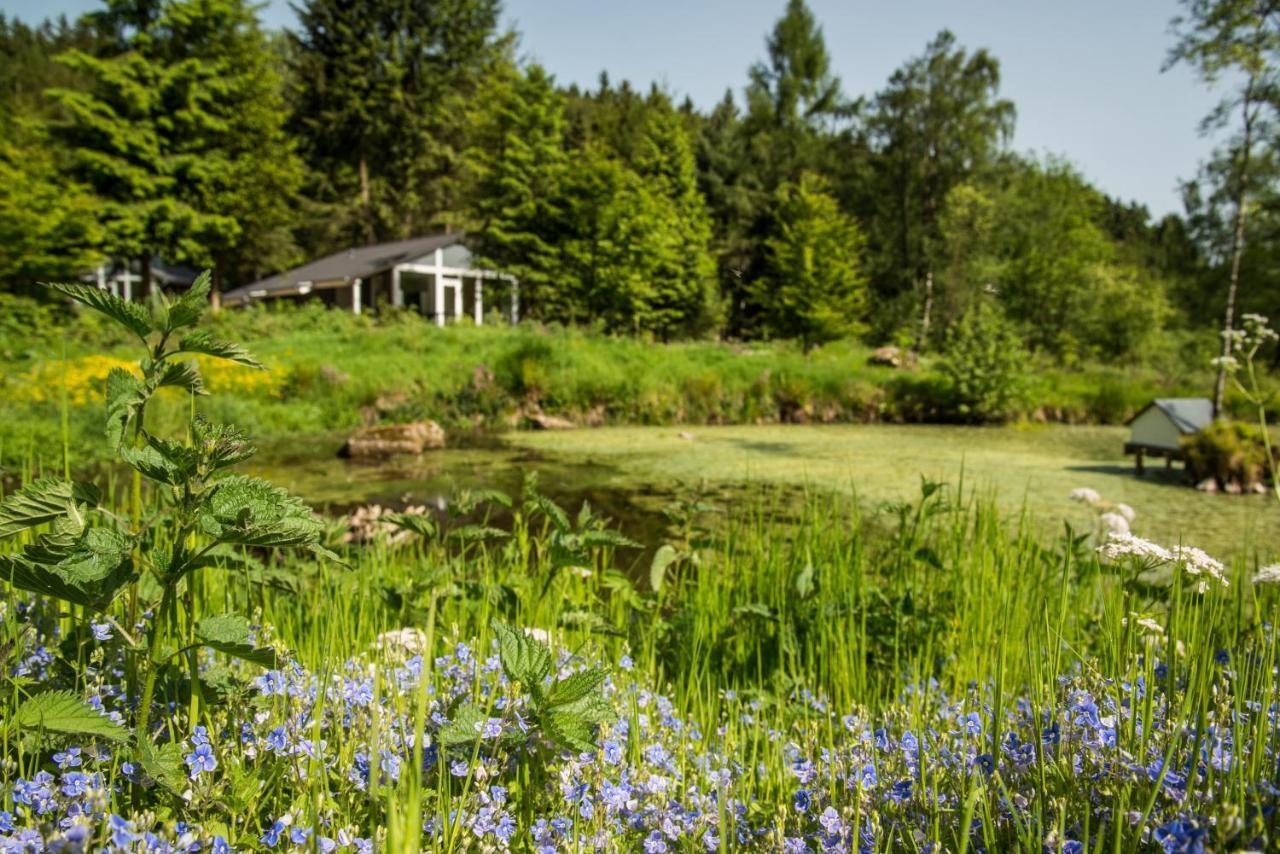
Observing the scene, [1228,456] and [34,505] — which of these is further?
[1228,456]

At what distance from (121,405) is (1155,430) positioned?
11595 millimetres

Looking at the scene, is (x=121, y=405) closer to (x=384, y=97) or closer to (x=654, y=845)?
(x=654, y=845)

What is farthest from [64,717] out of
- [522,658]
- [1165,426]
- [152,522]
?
[1165,426]

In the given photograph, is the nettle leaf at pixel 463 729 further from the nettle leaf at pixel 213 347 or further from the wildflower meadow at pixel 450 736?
the nettle leaf at pixel 213 347

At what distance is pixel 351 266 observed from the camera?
32.2 metres

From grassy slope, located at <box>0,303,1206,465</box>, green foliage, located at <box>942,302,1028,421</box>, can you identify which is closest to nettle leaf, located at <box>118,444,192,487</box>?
grassy slope, located at <box>0,303,1206,465</box>

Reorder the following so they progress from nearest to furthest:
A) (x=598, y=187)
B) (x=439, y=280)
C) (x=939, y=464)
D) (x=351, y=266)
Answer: (x=939, y=464)
(x=598, y=187)
(x=439, y=280)
(x=351, y=266)

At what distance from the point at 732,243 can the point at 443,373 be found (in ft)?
83.9

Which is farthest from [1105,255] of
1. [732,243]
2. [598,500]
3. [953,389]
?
[598,500]

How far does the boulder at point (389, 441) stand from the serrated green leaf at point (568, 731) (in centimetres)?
940

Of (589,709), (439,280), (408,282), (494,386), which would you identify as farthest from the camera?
(408,282)

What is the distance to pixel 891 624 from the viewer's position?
269 cm

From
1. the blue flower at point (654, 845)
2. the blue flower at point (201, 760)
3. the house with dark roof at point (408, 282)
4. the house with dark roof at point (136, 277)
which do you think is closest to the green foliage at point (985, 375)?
the blue flower at point (654, 845)

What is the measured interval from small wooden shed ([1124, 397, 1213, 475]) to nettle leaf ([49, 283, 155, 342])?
434 inches
